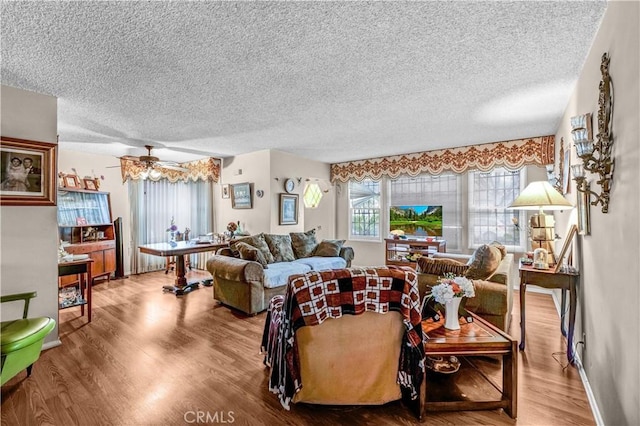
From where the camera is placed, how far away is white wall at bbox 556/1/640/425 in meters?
1.30

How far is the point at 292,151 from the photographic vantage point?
5543 mm

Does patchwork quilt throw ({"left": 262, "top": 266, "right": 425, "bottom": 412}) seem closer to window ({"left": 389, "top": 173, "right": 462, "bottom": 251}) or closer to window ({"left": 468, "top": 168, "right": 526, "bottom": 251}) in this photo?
window ({"left": 468, "top": 168, "right": 526, "bottom": 251})

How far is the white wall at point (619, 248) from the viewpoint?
1.30 m

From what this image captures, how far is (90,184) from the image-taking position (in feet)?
17.6

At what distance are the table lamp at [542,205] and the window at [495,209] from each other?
199cm

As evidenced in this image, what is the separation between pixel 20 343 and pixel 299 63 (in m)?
2.70

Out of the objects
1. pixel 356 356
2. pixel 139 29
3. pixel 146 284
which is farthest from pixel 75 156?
pixel 356 356

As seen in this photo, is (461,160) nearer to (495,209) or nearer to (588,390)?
(495,209)

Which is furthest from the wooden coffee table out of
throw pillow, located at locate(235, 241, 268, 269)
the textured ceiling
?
throw pillow, located at locate(235, 241, 268, 269)

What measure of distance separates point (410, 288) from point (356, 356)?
0.55m

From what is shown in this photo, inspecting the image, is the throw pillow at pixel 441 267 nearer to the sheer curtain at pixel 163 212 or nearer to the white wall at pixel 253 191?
the white wall at pixel 253 191

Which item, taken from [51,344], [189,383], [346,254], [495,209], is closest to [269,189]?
[346,254]

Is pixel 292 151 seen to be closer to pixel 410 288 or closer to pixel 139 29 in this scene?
pixel 139 29

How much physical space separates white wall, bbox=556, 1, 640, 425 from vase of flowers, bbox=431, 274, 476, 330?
0.72m
